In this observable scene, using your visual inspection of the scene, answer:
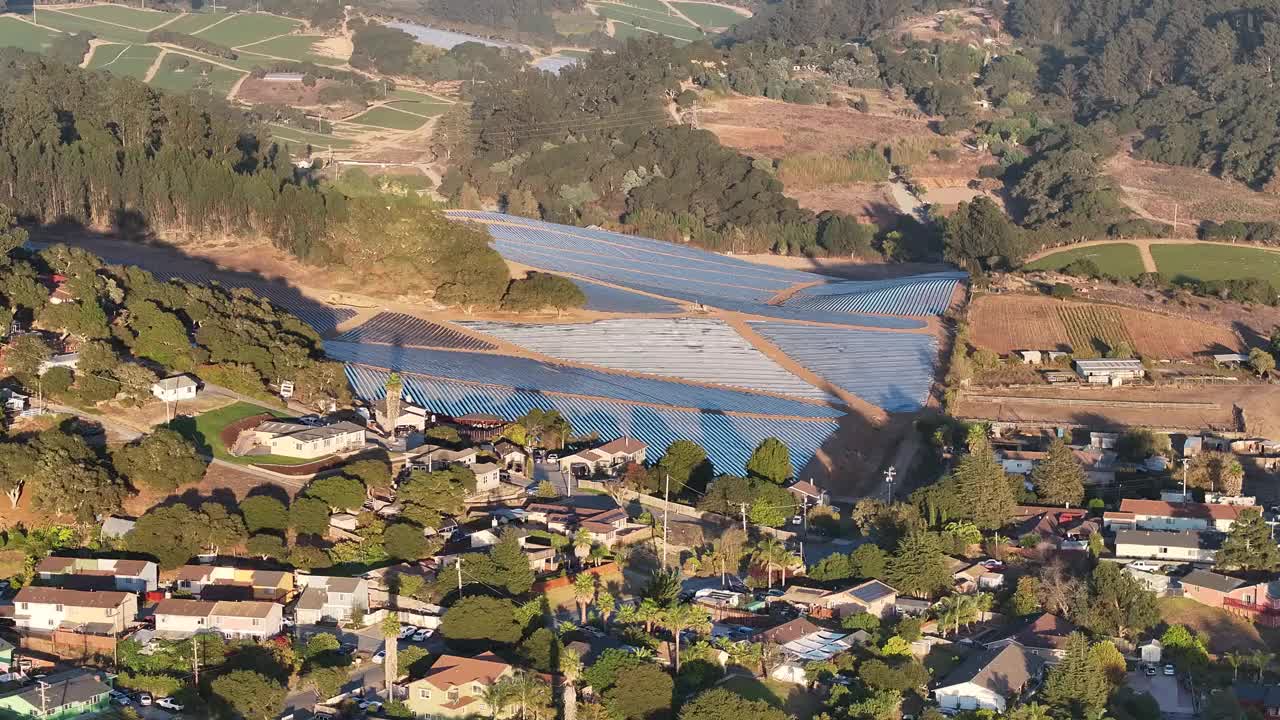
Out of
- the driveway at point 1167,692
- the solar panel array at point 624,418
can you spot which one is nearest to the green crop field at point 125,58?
the solar panel array at point 624,418

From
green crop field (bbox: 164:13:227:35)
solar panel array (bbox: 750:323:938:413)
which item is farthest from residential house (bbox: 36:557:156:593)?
green crop field (bbox: 164:13:227:35)

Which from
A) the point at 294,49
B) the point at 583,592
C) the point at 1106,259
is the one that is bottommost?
the point at 294,49

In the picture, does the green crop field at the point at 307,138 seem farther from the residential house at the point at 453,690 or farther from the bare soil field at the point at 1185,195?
the residential house at the point at 453,690

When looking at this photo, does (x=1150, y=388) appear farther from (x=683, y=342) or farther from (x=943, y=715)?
(x=943, y=715)

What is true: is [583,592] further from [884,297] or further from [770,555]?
[884,297]

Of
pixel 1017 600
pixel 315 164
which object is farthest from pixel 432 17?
pixel 1017 600

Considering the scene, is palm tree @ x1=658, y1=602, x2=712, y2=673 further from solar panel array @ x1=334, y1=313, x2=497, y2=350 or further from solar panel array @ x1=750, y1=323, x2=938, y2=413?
solar panel array @ x1=334, y1=313, x2=497, y2=350

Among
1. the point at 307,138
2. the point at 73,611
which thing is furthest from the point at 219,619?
the point at 307,138
